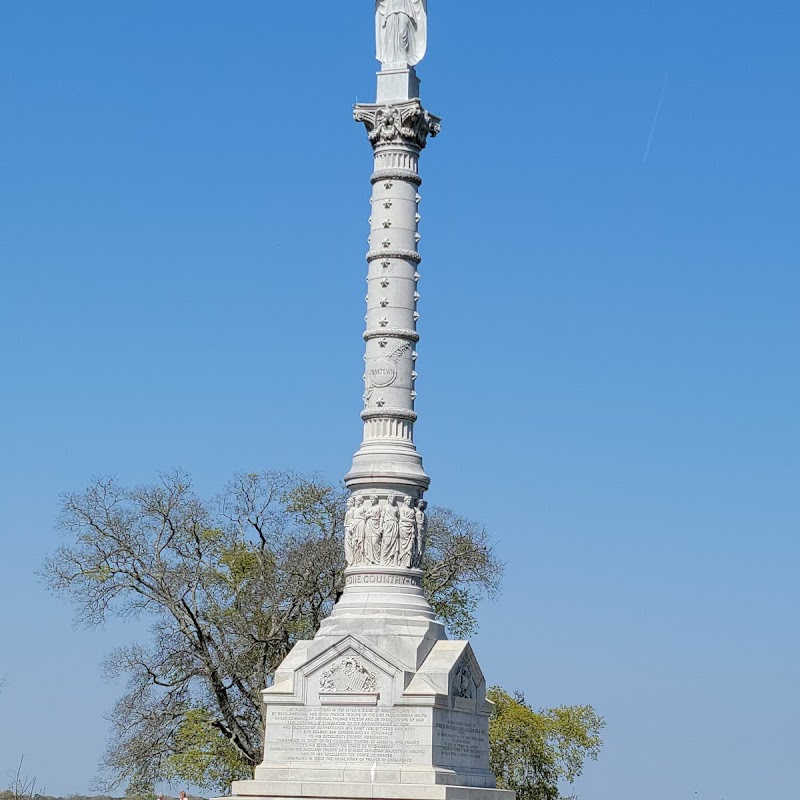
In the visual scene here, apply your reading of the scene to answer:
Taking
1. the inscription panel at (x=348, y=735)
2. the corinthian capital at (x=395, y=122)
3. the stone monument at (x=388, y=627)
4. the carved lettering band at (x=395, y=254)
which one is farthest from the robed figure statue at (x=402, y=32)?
the inscription panel at (x=348, y=735)

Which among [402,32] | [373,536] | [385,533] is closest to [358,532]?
[373,536]

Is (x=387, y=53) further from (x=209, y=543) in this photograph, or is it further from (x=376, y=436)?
(x=209, y=543)

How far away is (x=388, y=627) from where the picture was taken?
27516 mm

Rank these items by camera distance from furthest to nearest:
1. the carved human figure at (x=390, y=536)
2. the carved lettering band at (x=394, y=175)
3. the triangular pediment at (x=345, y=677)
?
the carved lettering band at (x=394, y=175)
the carved human figure at (x=390, y=536)
the triangular pediment at (x=345, y=677)

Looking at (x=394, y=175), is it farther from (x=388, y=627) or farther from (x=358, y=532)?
(x=388, y=627)

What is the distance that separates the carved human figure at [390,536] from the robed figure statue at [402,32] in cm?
823

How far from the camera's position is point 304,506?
1679 inches

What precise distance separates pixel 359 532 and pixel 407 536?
819mm

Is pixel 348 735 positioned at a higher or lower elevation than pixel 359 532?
lower

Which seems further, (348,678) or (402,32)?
(402,32)

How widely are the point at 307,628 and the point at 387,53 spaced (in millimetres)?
15883

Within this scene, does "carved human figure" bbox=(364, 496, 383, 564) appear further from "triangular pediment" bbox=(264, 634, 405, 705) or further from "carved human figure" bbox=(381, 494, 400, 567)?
"triangular pediment" bbox=(264, 634, 405, 705)

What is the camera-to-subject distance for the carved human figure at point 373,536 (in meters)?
28.3

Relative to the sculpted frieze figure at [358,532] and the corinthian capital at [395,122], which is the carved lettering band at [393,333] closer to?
the sculpted frieze figure at [358,532]
